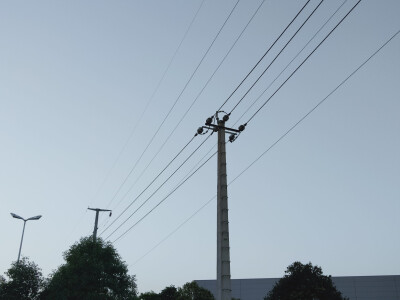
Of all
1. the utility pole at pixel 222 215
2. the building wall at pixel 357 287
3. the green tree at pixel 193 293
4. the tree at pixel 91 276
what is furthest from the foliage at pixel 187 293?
the utility pole at pixel 222 215

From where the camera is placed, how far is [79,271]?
139ft

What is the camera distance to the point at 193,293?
60.0m

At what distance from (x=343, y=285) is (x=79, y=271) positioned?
75667 mm

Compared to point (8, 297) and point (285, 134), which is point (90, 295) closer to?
point (8, 297)

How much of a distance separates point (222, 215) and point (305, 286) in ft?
113

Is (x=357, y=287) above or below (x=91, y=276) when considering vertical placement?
above

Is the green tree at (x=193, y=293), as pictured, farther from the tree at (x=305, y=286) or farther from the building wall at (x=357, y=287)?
the building wall at (x=357, y=287)

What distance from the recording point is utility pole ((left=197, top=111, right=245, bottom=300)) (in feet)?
54.9

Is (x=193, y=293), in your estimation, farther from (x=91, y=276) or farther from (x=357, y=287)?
(x=357, y=287)

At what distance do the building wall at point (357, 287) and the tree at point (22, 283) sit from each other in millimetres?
65382

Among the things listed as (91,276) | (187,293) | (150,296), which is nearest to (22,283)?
(91,276)

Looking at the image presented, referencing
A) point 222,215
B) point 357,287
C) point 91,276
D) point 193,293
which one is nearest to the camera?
point 222,215

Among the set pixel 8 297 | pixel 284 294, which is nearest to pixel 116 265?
pixel 8 297

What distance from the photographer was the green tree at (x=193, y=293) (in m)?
59.3
